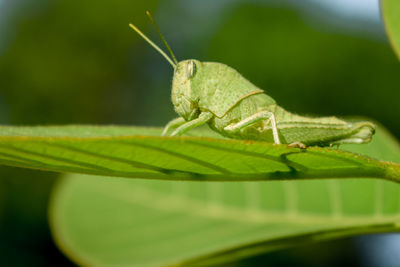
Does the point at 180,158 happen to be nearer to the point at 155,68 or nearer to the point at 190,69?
the point at 190,69

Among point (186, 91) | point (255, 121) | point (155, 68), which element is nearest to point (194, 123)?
point (186, 91)

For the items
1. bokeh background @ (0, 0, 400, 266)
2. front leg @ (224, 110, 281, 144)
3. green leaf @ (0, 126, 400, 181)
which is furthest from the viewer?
bokeh background @ (0, 0, 400, 266)

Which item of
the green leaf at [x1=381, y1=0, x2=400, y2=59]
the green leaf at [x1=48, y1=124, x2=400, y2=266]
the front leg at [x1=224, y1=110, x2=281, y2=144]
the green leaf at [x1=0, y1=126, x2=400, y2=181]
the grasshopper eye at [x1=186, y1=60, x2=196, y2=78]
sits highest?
the green leaf at [x1=381, y1=0, x2=400, y2=59]

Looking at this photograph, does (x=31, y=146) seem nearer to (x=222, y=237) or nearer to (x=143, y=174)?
(x=143, y=174)

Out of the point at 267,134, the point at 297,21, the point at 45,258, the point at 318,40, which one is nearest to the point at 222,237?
the point at 267,134

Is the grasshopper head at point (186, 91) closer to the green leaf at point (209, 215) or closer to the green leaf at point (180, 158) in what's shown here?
the green leaf at point (209, 215)

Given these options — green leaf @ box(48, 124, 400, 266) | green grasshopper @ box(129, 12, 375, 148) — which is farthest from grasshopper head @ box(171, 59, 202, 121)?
green leaf @ box(48, 124, 400, 266)

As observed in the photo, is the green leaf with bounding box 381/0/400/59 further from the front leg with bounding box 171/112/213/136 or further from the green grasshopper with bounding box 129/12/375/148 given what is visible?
the front leg with bounding box 171/112/213/136
